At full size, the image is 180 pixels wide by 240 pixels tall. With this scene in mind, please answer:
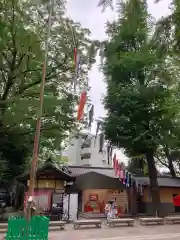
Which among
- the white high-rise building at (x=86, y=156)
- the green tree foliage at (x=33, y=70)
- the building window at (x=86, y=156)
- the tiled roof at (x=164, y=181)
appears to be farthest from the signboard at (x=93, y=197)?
the building window at (x=86, y=156)

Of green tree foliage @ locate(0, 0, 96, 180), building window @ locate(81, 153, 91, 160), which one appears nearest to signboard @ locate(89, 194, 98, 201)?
green tree foliage @ locate(0, 0, 96, 180)

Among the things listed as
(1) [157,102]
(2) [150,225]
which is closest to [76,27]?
(1) [157,102]

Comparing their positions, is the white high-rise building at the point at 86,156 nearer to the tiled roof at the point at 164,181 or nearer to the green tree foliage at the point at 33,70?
the tiled roof at the point at 164,181

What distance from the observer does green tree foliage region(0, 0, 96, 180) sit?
528 inches

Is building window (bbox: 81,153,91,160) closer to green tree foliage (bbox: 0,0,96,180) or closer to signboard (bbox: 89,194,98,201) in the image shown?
signboard (bbox: 89,194,98,201)

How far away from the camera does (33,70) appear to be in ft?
48.5

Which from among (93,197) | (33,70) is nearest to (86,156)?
(93,197)

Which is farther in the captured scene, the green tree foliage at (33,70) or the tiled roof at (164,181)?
the tiled roof at (164,181)

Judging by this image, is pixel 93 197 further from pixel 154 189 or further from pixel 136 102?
pixel 136 102

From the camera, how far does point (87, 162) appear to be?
167ft

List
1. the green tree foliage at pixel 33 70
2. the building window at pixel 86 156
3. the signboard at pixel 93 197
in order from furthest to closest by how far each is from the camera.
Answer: the building window at pixel 86 156, the signboard at pixel 93 197, the green tree foliage at pixel 33 70

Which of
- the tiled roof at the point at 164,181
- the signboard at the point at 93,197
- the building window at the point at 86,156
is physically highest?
the building window at the point at 86,156

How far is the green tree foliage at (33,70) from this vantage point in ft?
44.0

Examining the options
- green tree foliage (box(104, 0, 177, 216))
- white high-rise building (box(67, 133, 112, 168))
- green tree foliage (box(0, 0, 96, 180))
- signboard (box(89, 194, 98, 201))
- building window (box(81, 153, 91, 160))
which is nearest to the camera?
green tree foliage (box(0, 0, 96, 180))
